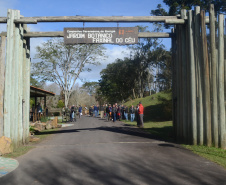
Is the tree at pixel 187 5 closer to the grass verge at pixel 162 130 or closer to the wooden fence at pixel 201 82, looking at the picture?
the grass verge at pixel 162 130

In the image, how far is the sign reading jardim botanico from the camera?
1131 centimetres

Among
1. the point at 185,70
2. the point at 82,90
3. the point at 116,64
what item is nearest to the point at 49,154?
the point at 185,70

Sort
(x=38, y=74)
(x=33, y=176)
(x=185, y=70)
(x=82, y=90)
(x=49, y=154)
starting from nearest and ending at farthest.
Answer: (x=33, y=176)
(x=49, y=154)
(x=185, y=70)
(x=38, y=74)
(x=82, y=90)

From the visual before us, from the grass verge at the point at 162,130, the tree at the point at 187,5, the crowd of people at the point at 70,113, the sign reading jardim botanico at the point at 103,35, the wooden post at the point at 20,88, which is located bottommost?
the grass verge at the point at 162,130

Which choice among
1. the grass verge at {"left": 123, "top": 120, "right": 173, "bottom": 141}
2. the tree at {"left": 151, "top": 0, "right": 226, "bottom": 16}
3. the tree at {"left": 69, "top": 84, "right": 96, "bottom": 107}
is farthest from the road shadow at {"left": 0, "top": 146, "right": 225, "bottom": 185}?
the tree at {"left": 69, "top": 84, "right": 96, "bottom": 107}

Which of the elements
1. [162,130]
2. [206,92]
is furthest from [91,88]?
[206,92]

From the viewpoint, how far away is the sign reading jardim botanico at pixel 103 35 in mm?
11312

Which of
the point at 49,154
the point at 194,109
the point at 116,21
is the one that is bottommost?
the point at 49,154

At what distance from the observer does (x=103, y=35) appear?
446 inches

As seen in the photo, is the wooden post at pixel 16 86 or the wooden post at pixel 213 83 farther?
the wooden post at pixel 16 86

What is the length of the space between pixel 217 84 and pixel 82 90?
63745mm

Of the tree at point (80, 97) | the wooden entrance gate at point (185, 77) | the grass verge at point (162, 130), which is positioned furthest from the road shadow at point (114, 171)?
the tree at point (80, 97)

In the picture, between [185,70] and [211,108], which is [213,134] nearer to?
[211,108]

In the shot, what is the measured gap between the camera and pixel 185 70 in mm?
10844
